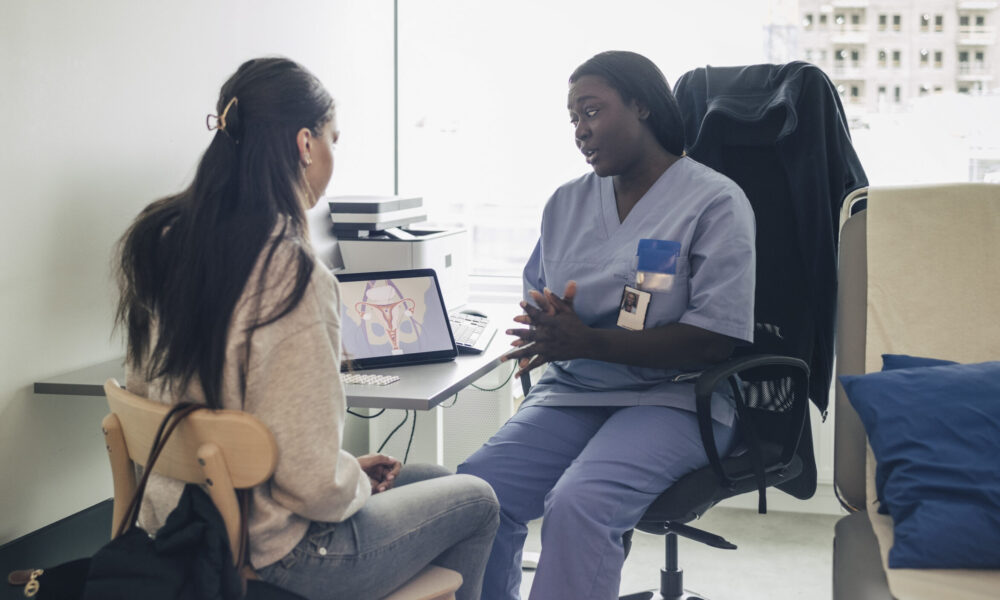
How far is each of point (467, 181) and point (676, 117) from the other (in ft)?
4.32

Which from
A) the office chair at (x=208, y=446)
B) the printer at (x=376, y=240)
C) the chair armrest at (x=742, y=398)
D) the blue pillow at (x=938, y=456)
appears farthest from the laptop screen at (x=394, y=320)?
the blue pillow at (x=938, y=456)

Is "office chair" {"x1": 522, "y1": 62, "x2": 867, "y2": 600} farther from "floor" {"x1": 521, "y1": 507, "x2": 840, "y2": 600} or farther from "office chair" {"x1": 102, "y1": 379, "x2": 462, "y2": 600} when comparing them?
"office chair" {"x1": 102, "y1": 379, "x2": 462, "y2": 600}

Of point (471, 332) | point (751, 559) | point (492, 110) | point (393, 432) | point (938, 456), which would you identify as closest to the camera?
point (938, 456)

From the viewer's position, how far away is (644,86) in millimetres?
1809

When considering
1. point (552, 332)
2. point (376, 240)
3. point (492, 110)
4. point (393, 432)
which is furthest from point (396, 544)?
point (492, 110)

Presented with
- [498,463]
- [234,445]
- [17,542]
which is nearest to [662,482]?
[498,463]

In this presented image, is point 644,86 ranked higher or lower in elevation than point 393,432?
higher

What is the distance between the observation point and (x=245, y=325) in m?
1.11

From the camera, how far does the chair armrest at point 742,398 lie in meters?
1.62

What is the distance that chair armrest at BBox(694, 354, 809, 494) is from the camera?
5.31ft

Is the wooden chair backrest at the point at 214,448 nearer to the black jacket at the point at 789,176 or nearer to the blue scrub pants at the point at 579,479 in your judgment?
the blue scrub pants at the point at 579,479

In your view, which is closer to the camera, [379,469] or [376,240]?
[379,469]

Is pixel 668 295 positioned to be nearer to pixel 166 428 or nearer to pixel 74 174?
pixel 166 428

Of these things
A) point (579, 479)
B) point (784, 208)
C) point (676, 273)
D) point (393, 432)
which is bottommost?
point (393, 432)
